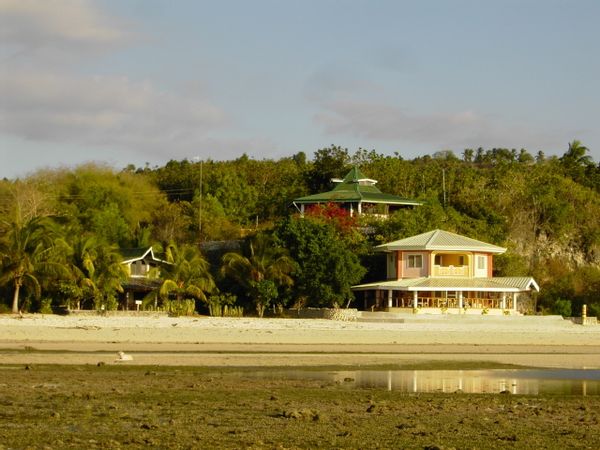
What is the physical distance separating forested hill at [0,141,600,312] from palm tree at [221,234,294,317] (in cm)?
771

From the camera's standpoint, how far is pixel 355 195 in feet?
199

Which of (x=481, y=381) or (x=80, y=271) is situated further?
(x=80, y=271)

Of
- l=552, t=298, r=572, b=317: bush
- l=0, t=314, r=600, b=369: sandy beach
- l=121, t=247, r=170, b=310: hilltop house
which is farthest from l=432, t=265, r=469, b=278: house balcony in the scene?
l=121, t=247, r=170, b=310: hilltop house

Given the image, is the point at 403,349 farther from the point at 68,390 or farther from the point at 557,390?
the point at 68,390

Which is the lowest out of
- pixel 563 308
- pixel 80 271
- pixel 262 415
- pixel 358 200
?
pixel 262 415

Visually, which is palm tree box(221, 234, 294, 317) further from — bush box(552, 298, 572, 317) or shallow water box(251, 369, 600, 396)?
shallow water box(251, 369, 600, 396)

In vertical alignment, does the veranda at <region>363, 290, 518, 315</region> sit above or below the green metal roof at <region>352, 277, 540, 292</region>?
below

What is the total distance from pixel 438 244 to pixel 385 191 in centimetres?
1963

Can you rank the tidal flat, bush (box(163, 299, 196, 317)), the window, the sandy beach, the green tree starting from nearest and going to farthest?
the tidal flat, the sandy beach, bush (box(163, 299, 196, 317)), the green tree, the window

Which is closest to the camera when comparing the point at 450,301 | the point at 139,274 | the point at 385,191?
the point at 450,301

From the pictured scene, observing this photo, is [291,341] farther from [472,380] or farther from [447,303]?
[472,380]

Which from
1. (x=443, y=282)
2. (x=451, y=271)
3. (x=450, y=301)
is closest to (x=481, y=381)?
(x=450, y=301)

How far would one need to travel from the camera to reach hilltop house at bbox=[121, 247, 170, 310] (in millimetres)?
49156

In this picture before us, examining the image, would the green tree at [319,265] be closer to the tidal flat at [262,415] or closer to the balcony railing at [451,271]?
the balcony railing at [451,271]
